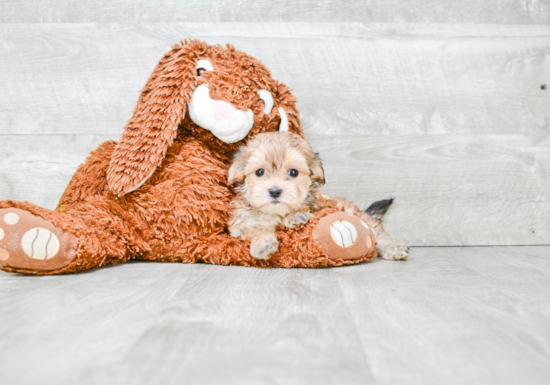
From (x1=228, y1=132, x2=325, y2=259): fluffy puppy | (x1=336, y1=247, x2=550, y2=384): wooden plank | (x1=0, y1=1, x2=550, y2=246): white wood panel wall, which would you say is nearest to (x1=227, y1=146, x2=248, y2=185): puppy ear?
(x1=228, y1=132, x2=325, y2=259): fluffy puppy

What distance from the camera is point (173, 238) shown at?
1.60 metres

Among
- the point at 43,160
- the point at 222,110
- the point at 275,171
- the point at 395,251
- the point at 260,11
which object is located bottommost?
the point at 395,251

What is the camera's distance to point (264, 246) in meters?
1.46

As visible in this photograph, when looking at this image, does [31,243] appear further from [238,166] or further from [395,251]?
[395,251]

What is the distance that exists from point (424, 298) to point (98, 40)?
6.16 feet

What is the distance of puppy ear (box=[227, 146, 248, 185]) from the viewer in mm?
1558

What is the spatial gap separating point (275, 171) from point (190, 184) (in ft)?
1.07

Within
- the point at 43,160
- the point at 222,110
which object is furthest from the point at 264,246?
the point at 43,160

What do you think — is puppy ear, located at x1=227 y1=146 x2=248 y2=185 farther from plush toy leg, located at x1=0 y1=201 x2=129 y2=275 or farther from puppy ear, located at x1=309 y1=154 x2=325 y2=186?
plush toy leg, located at x1=0 y1=201 x2=129 y2=275

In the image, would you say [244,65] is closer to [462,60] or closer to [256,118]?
[256,118]

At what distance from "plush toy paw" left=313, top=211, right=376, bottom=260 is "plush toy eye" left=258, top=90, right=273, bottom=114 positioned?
1.59 feet

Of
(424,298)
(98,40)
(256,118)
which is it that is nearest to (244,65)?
(256,118)

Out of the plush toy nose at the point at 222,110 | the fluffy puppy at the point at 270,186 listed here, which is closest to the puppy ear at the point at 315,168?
the fluffy puppy at the point at 270,186

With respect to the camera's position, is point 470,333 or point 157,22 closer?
point 470,333
